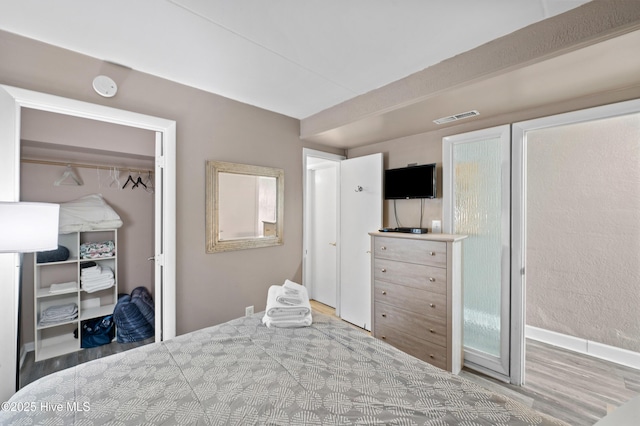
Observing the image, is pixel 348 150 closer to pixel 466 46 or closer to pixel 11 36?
pixel 466 46

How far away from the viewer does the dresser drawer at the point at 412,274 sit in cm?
224

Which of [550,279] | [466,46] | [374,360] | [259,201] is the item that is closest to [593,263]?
[550,279]

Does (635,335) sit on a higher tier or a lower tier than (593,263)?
lower

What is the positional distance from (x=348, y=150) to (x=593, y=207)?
2.73 metres

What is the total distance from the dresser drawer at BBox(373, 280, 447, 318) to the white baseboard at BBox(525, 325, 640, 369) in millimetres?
1702

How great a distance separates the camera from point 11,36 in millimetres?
1555

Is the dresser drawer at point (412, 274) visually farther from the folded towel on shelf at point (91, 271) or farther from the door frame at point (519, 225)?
the folded towel on shelf at point (91, 271)

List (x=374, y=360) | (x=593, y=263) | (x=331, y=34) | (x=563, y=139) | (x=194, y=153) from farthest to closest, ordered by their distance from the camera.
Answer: (x=563, y=139) → (x=593, y=263) → (x=194, y=153) → (x=331, y=34) → (x=374, y=360)

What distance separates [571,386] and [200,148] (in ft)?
12.3

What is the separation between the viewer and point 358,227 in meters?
3.31

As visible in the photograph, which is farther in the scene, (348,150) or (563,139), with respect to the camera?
(348,150)

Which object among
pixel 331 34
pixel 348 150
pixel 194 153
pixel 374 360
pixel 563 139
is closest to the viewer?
pixel 374 360

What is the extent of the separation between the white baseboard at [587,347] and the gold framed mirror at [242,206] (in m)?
3.13

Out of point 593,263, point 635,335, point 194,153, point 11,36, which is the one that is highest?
point 11,36
